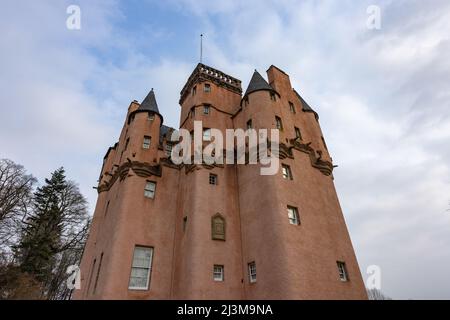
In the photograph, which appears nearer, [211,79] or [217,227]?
[217,227]

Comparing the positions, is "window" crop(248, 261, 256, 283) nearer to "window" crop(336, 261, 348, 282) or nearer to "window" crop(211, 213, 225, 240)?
"window" crop(211, 213, 225, 240)

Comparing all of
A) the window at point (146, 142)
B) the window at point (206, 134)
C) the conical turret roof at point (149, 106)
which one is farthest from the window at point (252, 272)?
the conical turret roof at point (149, 106)

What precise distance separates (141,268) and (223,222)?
7.47m

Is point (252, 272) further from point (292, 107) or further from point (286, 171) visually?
point (292, 107)

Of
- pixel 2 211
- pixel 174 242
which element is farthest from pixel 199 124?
pixel 2 211

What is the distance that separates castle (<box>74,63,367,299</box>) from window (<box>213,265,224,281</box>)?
0.08 m

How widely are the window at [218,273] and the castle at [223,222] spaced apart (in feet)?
0.26

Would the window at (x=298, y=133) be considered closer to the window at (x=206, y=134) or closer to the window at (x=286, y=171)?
the window at (x=286, y=171)

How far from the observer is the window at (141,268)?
65.9ft

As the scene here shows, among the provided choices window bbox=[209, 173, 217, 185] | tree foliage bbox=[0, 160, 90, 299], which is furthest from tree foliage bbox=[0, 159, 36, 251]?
window bbox=[209, 173, 217, 185]

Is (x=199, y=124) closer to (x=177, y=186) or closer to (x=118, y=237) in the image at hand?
(x=177, y=186)

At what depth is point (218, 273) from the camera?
20.6 m

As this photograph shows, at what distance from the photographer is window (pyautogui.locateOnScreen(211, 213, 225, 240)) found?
22031 millimetres

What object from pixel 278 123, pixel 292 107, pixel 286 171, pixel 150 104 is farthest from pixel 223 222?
pixel 150 104
